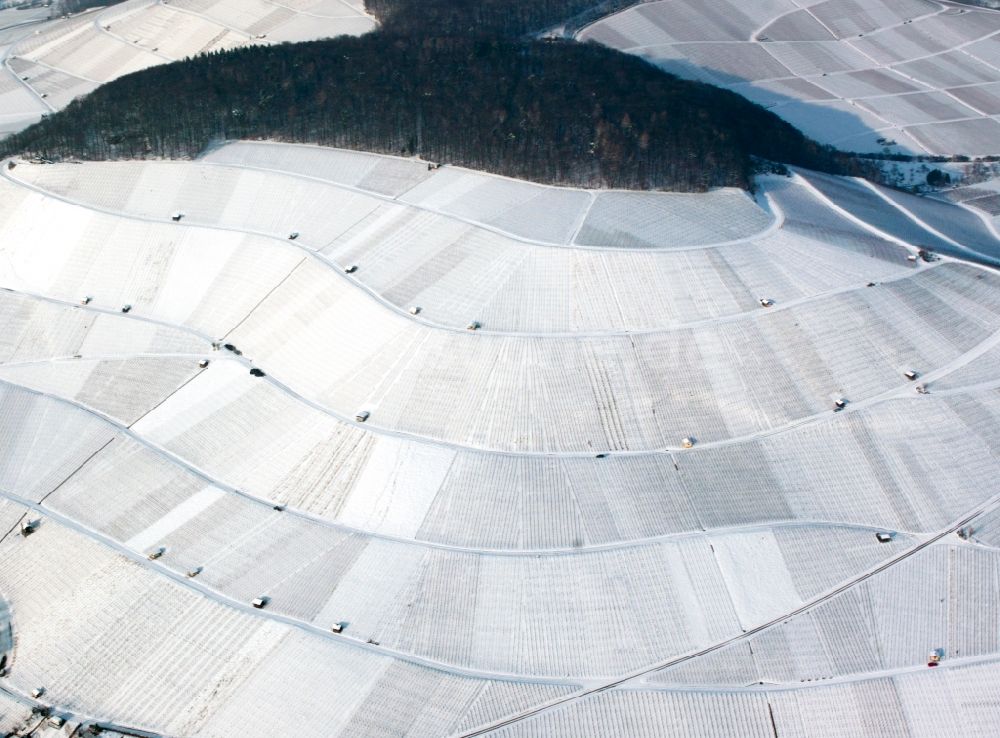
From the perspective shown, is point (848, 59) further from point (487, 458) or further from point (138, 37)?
point (487, 458)

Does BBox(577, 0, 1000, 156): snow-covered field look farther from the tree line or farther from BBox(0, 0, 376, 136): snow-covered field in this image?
BBox(0, 0, 376, 136): snow-covered field

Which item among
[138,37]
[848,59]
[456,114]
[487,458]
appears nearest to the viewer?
[487,458]

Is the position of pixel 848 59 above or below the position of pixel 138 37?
above

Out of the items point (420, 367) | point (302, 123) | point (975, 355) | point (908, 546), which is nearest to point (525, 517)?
point (420, 367)

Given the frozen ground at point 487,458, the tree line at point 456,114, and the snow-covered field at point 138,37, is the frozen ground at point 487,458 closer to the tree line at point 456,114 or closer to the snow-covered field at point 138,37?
the tree line at point 456,114

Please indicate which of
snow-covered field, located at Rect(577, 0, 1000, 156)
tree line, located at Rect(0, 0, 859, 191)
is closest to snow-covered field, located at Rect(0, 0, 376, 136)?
tree line, located at Rect(0, 0, 859, 191)

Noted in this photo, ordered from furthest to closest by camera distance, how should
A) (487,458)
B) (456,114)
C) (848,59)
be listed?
(848,59), (456,114), (487,458)

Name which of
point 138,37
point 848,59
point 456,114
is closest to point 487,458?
point 456,114
